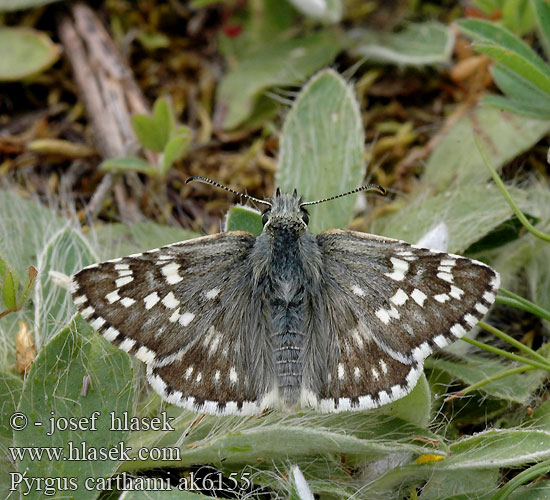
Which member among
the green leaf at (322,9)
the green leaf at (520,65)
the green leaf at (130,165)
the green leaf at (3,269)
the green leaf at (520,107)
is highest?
the green leaf at (322,9)

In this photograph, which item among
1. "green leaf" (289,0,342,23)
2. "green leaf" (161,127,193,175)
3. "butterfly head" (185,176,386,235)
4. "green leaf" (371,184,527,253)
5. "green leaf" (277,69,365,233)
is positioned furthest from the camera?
"green leaf" (289,0,342,23)

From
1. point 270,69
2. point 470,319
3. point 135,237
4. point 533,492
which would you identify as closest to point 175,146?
point 135,237

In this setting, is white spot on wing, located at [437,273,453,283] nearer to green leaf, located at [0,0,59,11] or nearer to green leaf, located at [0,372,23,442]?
green leaf, located at [0,372,23,442]

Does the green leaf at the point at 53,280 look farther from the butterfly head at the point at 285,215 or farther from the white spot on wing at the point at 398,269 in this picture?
the white spot on wing at the point at 398,269

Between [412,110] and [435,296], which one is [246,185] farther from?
[435,296]

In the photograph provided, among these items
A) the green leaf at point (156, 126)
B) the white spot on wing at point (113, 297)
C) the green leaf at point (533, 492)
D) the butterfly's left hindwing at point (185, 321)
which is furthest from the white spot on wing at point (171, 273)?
the green leaf at point (533, 492)

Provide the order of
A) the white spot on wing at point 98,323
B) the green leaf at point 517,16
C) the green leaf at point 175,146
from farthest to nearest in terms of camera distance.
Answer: the green leaf at point 517,16 < the green leaf at point 175,146 < the white spot on wing at point 98,323

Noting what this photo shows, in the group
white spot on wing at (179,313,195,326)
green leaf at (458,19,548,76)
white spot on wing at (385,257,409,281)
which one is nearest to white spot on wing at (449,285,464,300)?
white spot on wing at (385,257,409,281)
